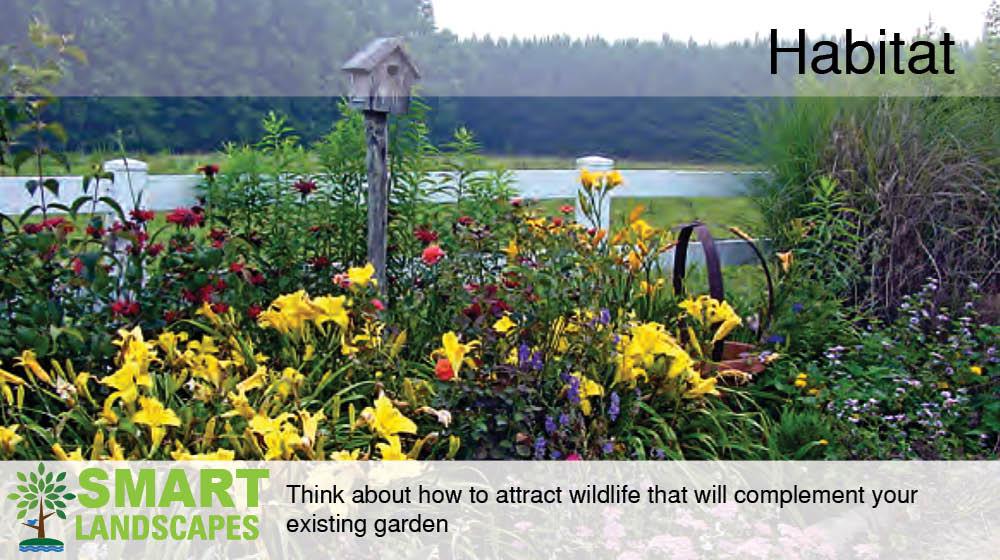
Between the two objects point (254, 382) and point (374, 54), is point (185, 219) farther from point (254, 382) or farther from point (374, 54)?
point (374, 54)

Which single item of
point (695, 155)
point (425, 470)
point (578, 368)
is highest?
point (695, 155)

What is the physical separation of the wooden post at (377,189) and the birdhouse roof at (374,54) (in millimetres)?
185

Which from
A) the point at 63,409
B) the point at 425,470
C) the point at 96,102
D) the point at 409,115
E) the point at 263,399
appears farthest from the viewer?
the point at 96,102

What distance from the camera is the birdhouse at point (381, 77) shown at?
3.80 meters

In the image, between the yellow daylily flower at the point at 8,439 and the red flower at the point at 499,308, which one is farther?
the red flower at the point at 499,308

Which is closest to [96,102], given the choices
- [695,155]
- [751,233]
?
[695,155]

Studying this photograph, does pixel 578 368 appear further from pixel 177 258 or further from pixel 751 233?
pixel 751 233

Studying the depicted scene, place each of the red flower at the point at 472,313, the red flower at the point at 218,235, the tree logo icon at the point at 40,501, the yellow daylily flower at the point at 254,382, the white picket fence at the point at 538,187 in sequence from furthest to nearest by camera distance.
A: the white picket fence at the point at 538,187 < the red flower at the point at 218,235 < the red flower at the point at 472,313 < the yellow daylily flower at the point at 254,382 < the tree logo icon at the point at 40,501

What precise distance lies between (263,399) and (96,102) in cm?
964

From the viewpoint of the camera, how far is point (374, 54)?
12.6 ft

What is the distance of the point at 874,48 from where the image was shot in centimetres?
592

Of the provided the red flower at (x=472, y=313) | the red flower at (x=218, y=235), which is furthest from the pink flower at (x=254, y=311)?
the red flower at (x=472, y=313)

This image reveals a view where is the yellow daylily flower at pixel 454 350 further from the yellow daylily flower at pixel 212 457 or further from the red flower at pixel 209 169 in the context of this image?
the red flower at pixel 209 169

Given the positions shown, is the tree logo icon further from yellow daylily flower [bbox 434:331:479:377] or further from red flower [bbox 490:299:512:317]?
red flower [bbox 490:299:512:317]
